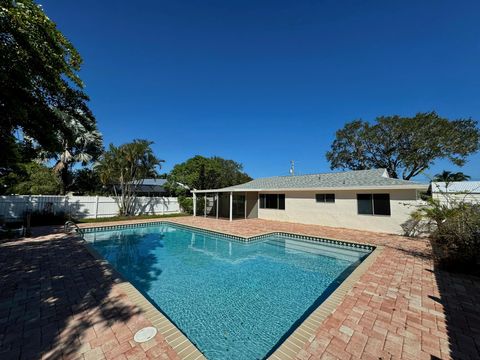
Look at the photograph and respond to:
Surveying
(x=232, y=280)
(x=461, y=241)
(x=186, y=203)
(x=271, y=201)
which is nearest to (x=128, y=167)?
(x=186, y=203)

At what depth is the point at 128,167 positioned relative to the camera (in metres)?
17.0

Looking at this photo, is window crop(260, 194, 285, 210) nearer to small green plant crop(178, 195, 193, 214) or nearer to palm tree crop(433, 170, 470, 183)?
small green plant crop(178, 195, 193, 214)

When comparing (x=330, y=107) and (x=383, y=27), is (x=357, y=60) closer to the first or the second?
(x=383, y=27)

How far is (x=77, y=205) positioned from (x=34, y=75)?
13520 millimetres

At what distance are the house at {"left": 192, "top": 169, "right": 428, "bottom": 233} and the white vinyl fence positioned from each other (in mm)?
5003

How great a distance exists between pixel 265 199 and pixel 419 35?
41.9 feet

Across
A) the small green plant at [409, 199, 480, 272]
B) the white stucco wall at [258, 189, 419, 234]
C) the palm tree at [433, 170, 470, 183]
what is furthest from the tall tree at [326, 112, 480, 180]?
the small green plant at [409, 199, 480, 272]

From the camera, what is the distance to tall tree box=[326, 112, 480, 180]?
67.3ft

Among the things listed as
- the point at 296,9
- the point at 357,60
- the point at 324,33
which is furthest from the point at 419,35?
the point at 296,9

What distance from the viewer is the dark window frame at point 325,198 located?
43.1ft

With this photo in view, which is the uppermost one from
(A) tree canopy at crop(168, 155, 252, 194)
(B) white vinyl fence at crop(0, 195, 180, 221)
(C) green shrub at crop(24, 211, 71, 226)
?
(A) tree canopy at crop(168, 155, 252, 194)

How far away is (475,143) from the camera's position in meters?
20.2

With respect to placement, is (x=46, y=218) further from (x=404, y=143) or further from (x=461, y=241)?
(x=404, y=143)

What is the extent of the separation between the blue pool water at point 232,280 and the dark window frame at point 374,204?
4127mm
